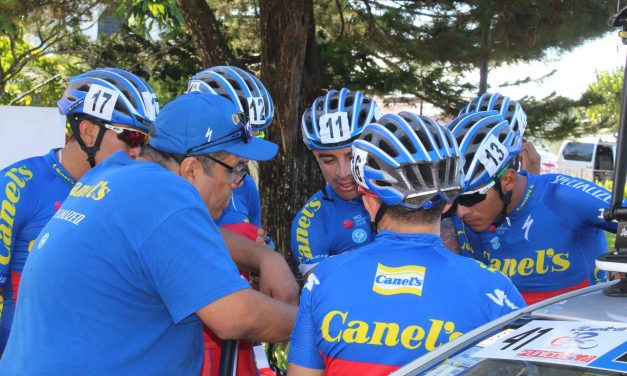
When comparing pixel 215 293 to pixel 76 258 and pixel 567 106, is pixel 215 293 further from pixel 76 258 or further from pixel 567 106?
pixel 567 106

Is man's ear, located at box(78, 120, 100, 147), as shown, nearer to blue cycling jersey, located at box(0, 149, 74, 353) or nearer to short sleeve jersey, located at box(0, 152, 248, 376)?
blue cycling jersey, located at box(0, 149, 74, 353)

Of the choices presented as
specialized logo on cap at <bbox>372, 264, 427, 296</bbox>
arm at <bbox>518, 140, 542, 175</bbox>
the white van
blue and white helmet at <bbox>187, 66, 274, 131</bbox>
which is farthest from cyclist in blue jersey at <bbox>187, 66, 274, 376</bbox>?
the white van

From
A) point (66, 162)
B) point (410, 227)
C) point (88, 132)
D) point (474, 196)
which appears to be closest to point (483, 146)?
point (474, 196)

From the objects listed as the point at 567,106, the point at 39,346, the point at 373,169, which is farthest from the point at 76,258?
the point at 567,106

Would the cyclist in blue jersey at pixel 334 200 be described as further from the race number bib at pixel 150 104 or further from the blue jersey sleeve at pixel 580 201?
the blue jersey sleeve at pixel 580 201

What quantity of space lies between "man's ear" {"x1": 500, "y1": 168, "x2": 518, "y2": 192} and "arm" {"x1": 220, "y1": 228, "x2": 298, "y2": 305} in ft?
4.36

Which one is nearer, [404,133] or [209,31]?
[404,133]

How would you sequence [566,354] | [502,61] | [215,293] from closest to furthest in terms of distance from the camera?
[566,354], [215,293], [502,61]

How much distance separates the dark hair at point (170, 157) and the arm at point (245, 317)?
23.6 inches

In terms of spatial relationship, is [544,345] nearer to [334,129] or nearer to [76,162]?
[334,129]

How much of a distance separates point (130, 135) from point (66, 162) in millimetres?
370

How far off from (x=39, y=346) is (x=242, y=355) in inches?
41.5

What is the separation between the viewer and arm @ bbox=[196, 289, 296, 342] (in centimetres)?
233

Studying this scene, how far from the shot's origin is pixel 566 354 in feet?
6.54
